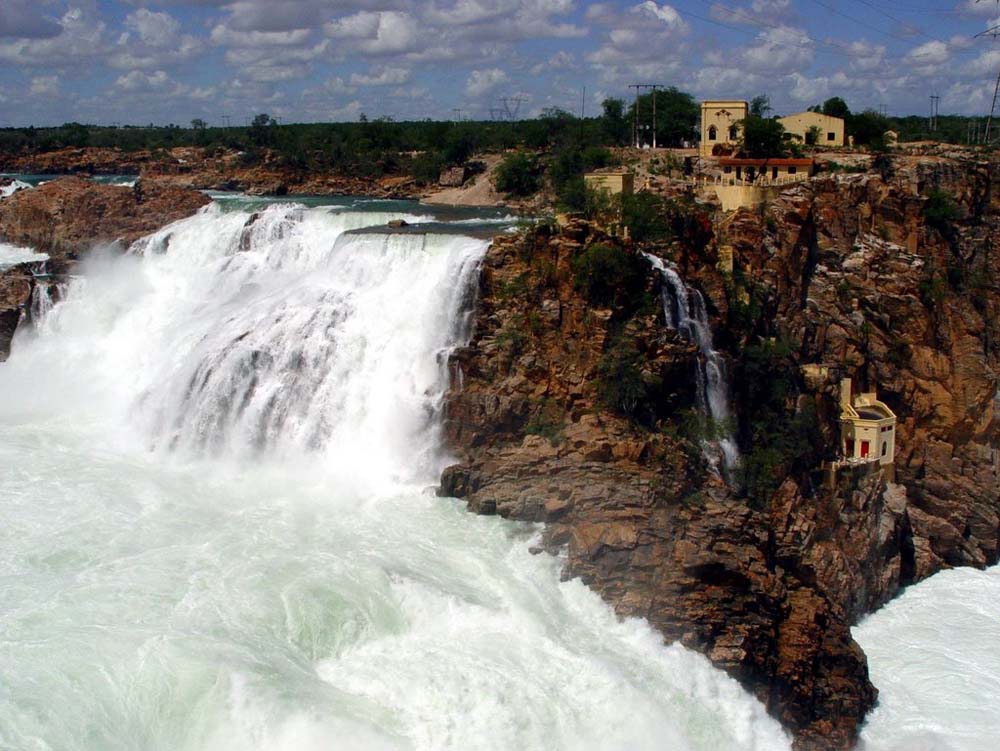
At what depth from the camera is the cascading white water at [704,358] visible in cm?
2348

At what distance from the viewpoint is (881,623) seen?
22.6m

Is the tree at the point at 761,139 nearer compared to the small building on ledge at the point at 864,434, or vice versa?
the small building on ledge at the point at 864,434

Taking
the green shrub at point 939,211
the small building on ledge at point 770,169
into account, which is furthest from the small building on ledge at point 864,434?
the small building on ledge at point 770,169

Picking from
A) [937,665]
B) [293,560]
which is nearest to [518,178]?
[937,665]

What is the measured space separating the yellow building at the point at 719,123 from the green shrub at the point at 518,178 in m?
11.2

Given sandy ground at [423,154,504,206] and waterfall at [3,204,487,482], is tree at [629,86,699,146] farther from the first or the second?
waterfall at [3,204,487,482]

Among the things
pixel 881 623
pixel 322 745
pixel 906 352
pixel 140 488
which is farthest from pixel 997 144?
pixel 322 745

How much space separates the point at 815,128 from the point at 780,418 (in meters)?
18.9

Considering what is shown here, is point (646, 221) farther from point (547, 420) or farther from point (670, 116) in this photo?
point (670, 116)

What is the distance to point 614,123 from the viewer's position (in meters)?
53.5

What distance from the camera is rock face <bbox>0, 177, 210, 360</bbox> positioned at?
37.3 metres

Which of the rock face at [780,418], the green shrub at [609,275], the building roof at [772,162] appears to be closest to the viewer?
the rock face at [780,418]

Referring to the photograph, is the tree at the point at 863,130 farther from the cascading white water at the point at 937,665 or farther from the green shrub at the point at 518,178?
the cascading white water at the point at 937,665

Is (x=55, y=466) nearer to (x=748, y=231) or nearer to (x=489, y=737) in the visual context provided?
(x=489, y=737)
